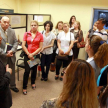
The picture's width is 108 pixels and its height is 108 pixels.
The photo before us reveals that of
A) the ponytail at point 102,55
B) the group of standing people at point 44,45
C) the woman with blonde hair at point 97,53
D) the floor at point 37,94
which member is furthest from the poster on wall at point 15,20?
the ponytail at point 102,55

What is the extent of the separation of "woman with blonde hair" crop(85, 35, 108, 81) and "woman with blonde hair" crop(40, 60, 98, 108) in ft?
2.12

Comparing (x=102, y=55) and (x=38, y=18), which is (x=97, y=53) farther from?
(x=38, y=18)

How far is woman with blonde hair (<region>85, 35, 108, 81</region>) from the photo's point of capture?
1.58 m

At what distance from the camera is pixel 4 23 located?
228cm

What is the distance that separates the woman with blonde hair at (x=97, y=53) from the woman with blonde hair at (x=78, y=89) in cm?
65

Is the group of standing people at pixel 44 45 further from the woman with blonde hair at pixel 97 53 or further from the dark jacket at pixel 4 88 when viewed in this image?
the woman with blonde hair at pixel 97 53

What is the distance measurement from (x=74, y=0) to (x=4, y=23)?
3156 mm

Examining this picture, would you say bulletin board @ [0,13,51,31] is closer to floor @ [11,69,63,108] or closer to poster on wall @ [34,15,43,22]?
poster on wall @ [34,15,43,22]

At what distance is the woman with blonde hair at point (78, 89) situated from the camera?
95 cm

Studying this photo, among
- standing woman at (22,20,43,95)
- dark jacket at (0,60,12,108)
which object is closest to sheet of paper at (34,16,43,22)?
standing woman at (22,20,43,95)

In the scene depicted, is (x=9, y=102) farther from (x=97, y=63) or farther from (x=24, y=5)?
(x=24, y=5)

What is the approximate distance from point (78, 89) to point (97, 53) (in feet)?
2.51

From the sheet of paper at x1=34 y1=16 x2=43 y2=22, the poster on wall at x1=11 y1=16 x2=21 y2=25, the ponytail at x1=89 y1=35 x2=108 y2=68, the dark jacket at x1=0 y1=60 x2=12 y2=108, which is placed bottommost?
the dark jacket at x1=0 y1=60 x2=12 y2=108

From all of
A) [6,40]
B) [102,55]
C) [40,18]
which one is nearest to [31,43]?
[6,40]
